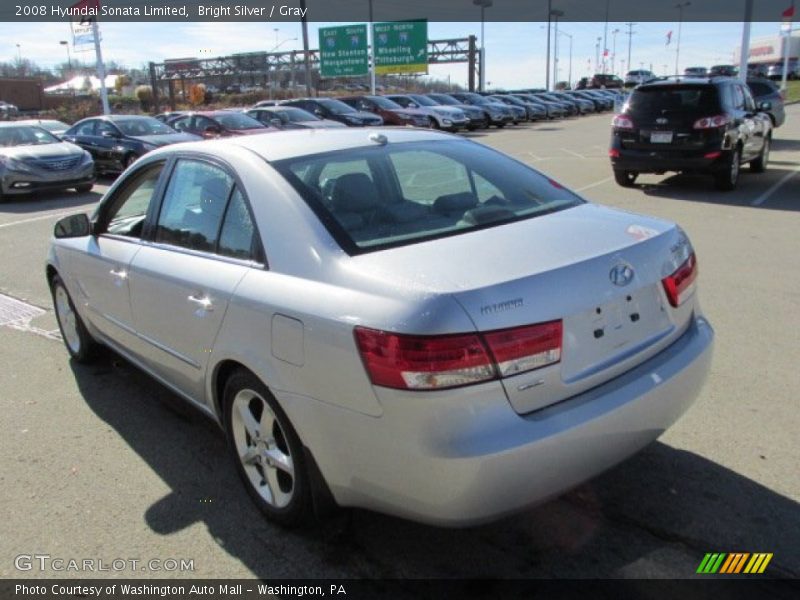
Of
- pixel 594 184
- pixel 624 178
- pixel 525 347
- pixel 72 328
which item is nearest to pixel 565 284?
pixel 525 347

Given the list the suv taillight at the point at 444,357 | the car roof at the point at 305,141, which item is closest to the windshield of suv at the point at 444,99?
the car roof at the point at 305,141

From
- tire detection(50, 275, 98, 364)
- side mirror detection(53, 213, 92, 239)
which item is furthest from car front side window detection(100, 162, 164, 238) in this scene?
tire detection(50, 275, 98, 364)

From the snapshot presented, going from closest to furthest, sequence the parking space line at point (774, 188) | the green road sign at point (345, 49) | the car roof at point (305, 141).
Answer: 1. the car roof at point (305, 141)
2. the parking space line at point (774, 188)
3. the green road sign at point (345, 49)

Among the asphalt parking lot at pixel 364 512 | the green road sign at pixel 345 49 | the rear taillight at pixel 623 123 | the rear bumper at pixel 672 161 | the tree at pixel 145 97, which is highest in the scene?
the green road sign at pixel 345 49

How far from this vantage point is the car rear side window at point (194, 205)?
320 cm

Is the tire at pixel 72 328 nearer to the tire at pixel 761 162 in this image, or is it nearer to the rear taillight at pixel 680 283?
the rear taillight at pixel 680 283

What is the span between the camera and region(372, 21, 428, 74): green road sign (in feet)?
134

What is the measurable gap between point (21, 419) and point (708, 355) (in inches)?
151

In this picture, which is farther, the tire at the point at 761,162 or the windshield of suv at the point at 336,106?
the windshield of suv at the point at 336,106

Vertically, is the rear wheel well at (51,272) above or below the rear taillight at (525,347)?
below

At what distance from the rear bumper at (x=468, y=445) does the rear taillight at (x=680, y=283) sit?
377mm

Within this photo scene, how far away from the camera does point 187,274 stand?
10.5 ft

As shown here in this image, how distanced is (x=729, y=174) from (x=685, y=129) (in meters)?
1.12

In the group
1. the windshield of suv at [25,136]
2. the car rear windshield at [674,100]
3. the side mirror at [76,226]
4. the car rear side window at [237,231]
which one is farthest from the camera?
the windshield of suv at [25,136]
